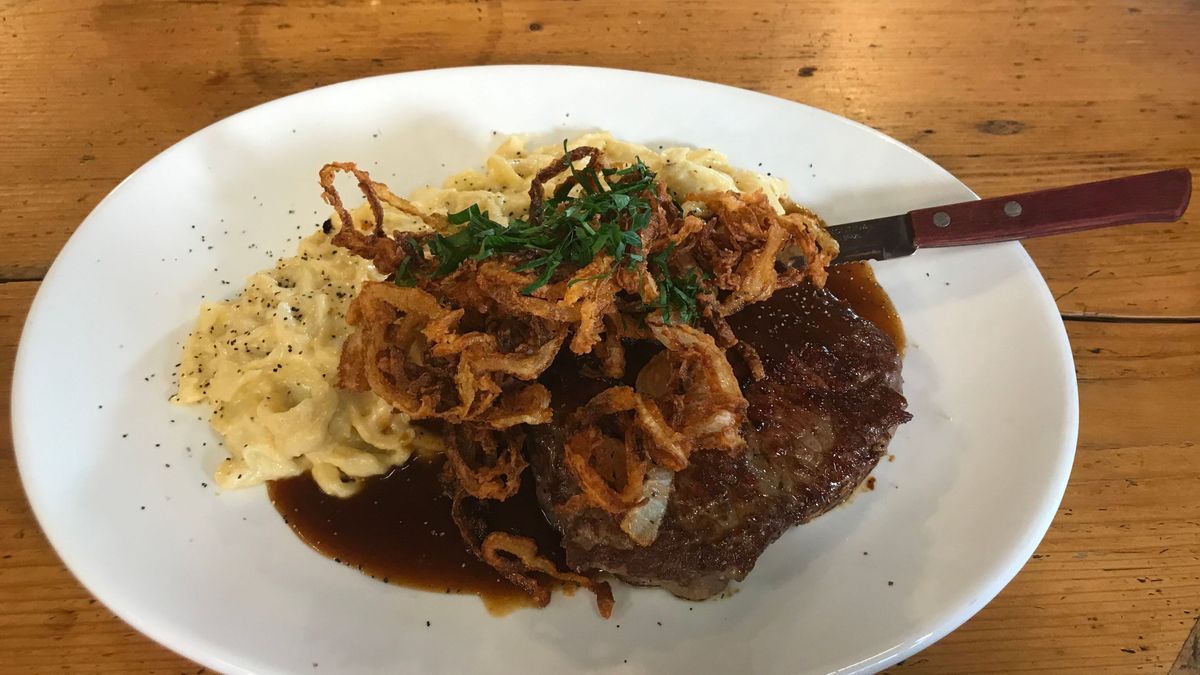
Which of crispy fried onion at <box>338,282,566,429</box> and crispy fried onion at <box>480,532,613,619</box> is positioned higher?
crispy fried onion at <box>338,282,566,429</box>

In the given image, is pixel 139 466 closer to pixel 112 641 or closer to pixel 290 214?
pixel 112 641

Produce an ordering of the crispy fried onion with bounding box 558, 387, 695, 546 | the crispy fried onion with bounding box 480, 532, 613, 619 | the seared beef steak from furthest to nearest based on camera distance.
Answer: the crispy fried onion with bounding box 480, 532, 613, 619, the seared beef steak, the crispy fried onion with bounding box 558, 387, 695, 546

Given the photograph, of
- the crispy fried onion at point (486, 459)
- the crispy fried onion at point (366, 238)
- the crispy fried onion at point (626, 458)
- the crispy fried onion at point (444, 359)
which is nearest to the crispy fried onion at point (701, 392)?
the crispy fried onion at point (626, 458)

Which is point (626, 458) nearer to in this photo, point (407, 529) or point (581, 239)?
point (581, 239)

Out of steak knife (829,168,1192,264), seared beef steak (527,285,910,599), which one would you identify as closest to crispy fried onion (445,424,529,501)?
seared beef steak (527,285,910,599)

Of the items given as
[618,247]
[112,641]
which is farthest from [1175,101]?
[112,641]

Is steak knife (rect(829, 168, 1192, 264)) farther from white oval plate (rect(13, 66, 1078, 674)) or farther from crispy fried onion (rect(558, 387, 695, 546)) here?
crispy fried onion (rect(558, 387, 695, 546))
